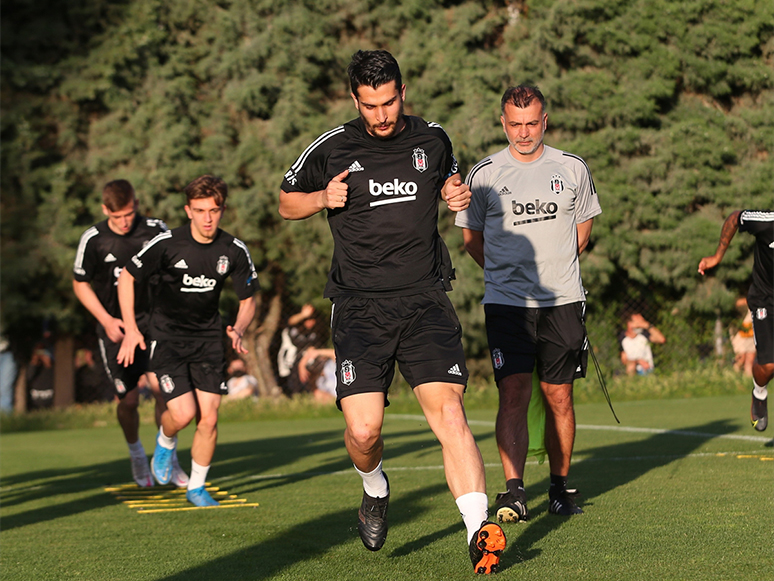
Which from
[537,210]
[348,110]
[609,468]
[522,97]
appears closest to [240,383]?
[348,110]

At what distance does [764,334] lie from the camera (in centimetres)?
809

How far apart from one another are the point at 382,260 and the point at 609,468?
12.5 ft

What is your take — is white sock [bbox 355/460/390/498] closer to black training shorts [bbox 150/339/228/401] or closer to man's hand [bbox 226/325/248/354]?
man's hand [bbox 226/325/248/354]

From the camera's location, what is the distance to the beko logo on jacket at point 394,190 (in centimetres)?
474

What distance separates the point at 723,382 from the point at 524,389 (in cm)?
1234

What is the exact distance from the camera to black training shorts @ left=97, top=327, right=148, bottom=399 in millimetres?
8906

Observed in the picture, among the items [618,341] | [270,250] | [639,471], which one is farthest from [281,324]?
[639,471]

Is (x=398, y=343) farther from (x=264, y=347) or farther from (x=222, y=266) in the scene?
(x=264, y=347)

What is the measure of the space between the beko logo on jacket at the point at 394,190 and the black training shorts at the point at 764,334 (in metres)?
4.53

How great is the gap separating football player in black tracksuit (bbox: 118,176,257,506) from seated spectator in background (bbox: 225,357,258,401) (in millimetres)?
12170

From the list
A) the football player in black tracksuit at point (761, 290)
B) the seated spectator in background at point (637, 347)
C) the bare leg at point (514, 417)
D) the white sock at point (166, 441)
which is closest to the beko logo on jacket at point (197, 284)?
the white sock at point (166, 441)

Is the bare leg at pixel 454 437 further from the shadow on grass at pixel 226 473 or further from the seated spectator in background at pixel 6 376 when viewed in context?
the seated spectator in background at pixel 6 376

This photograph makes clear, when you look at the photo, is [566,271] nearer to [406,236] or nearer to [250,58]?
[406,236]

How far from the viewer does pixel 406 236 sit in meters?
4.75
